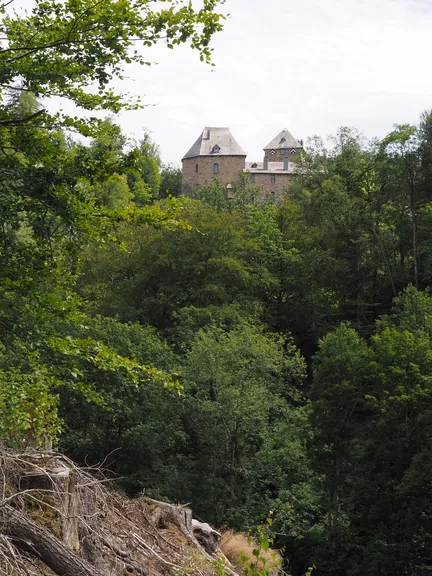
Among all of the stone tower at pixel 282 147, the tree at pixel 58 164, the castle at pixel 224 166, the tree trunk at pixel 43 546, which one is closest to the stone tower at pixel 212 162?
the castle at pixel 224 166

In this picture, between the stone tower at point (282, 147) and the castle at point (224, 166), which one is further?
the stone tower at point (282, 147)

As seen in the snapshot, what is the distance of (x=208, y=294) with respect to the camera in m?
36.8

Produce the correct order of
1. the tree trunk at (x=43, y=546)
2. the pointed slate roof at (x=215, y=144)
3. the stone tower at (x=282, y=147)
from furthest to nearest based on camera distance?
the stone tower at (x=282, y=147), the pointed slate roof at (x=215, y=144), the tree trunk at (x=43, y=546)

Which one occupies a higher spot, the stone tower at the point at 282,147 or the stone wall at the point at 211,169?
the stone tower at the point at 282,147

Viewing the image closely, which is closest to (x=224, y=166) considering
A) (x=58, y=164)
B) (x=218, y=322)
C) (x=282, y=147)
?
(x=282, y=147)

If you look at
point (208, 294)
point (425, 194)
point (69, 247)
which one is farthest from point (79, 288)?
point (69, 247)

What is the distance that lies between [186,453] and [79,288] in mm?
14296

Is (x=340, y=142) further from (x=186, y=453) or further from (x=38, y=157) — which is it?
(x=38, y=157)

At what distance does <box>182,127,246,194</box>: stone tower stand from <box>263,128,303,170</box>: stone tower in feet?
21.8

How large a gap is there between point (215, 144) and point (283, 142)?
10.9 meters

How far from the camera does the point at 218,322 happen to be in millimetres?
34281

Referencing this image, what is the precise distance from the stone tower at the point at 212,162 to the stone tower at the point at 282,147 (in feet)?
21.8

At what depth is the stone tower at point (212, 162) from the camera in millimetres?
80875

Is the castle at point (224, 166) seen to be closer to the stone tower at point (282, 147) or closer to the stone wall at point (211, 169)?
the stone wall at point (211, 169)
